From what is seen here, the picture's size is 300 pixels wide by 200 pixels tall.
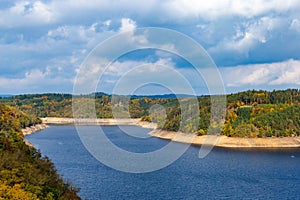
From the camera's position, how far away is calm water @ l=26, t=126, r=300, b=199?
47594 millimetres

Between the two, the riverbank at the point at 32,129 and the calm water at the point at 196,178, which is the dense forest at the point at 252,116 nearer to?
the calm water at the point at 196,178

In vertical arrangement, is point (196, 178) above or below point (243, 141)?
below

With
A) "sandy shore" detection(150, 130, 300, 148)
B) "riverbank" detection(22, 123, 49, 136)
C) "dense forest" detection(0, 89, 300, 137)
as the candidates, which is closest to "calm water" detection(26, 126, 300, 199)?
"sandy shore" detection(150, 130, 300, 148)

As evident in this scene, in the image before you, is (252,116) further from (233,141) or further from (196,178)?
(196,178)

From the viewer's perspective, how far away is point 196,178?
184 feet

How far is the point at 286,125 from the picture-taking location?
104 meters

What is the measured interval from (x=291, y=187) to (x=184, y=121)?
61.3m

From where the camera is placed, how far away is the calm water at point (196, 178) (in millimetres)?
47594

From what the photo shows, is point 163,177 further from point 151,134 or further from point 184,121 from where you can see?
point 151,134

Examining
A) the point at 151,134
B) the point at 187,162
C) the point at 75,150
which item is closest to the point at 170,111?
the point at 151,134

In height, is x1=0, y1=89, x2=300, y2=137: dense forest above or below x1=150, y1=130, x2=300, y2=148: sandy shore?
above

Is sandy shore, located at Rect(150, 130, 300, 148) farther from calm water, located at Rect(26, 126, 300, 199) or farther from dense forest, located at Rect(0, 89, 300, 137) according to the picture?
calm water, located at Rect(26, 126, 300, 199)

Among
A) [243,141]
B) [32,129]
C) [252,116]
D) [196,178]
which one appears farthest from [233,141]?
[32,129]

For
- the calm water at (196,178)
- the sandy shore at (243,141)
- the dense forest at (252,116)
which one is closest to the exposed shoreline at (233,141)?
the sandy shore at (243,141)
